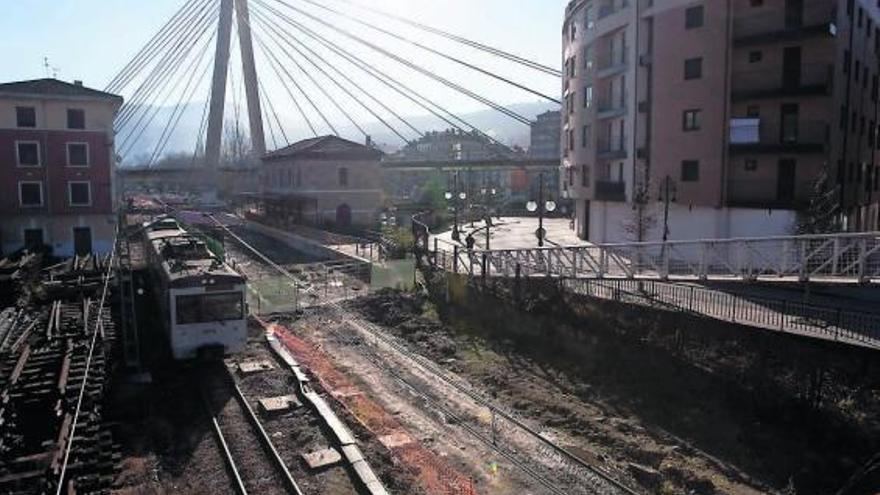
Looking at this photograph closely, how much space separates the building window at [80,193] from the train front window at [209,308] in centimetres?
3156

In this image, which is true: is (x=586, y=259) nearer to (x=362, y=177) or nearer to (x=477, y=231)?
(x=477, y=231)

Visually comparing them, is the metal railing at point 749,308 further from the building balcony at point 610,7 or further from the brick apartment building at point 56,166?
the brick apartment building at point 56,166

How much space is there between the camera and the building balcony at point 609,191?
4016 centimetres

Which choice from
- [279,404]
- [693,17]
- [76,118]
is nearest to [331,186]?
[76,118]

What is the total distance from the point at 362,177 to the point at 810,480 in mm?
46915

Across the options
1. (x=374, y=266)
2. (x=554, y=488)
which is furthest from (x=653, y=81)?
(x=554, y=488)

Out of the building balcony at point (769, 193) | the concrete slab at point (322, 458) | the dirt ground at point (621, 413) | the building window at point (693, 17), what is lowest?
the dirt ground at point (621, 413)

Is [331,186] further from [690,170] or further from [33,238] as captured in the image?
[690,170]

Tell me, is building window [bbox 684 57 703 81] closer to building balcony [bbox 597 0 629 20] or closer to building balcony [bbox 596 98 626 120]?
building balcony [bbox 596 98 626 120]

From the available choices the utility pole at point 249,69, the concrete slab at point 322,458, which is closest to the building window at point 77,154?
the utility pole at point 249,69

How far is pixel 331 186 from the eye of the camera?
57594 mm

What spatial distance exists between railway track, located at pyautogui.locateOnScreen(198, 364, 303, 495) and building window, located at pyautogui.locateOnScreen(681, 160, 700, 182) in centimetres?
2500

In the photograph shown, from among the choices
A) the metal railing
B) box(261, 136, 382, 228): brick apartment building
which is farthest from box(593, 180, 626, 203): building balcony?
box(261, 136, 382, 228): brick apartment building

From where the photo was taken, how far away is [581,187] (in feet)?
150
